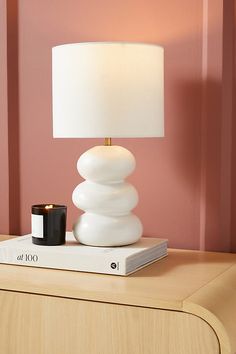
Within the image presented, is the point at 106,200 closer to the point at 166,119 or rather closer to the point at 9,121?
the point at 166,119

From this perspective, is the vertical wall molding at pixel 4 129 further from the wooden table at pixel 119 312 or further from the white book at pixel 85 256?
the wooden table at pixel 119 312

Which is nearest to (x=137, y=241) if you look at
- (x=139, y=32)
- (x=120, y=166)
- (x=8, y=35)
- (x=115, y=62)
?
(x=120, y=166)

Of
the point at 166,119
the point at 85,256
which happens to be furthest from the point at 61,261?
the point at 166,119

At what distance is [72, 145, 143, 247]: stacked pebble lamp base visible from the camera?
4.75 ft

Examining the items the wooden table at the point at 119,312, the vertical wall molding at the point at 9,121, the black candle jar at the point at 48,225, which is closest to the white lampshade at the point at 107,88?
the black candle jar at the point at 48,225

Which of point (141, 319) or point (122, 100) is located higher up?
point (122, 100)

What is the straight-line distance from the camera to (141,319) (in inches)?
46.5

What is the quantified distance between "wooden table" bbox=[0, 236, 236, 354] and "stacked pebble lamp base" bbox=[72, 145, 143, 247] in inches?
4.7

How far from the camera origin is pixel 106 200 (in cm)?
145

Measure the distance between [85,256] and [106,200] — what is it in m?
0.15

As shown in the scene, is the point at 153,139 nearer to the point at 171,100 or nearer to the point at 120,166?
the point at 171,100

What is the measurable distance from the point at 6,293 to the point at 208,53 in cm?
75

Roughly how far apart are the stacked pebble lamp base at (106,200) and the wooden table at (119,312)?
0.12 m

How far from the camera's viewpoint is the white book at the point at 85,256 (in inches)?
52.6
